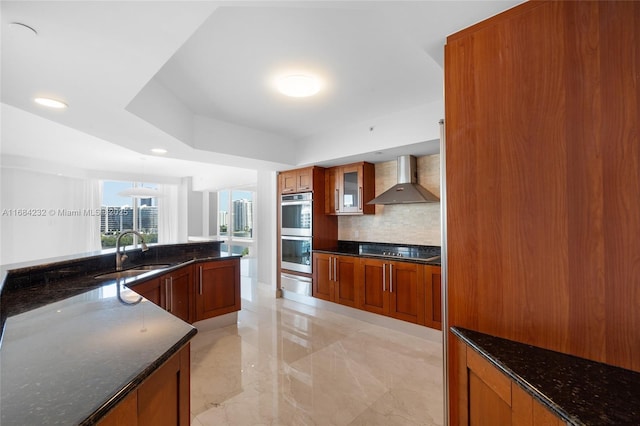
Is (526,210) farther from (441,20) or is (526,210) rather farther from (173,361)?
(173,361)

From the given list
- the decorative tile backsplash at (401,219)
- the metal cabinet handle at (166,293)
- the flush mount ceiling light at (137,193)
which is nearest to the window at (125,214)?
the flush mount ceiling light at (137,193)

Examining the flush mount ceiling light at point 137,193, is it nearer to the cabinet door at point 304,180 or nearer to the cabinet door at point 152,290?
the cabinet door at point 304,180

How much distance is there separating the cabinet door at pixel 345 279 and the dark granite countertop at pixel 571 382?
263 cm

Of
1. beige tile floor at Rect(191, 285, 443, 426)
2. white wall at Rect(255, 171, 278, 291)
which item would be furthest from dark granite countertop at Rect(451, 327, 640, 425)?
white wall at Rect(255, 171, 278, 291)

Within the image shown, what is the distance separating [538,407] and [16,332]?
1.96 meters

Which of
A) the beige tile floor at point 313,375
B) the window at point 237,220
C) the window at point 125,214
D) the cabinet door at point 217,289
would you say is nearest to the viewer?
the beige tile floor at point 313,375

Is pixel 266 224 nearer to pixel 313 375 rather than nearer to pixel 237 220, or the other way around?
pixel 237 220

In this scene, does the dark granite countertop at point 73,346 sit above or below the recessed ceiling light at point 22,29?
below

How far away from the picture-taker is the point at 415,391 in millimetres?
2148

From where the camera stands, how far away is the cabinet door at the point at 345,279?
3777mm

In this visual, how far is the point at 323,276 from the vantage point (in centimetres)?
413

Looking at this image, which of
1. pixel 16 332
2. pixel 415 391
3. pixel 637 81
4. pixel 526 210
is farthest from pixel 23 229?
pixel 637 81

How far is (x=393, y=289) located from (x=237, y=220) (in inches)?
184

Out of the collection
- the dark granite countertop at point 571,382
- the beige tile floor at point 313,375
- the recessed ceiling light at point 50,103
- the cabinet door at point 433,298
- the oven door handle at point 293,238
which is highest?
the recessed ceiling light at point 50,103
